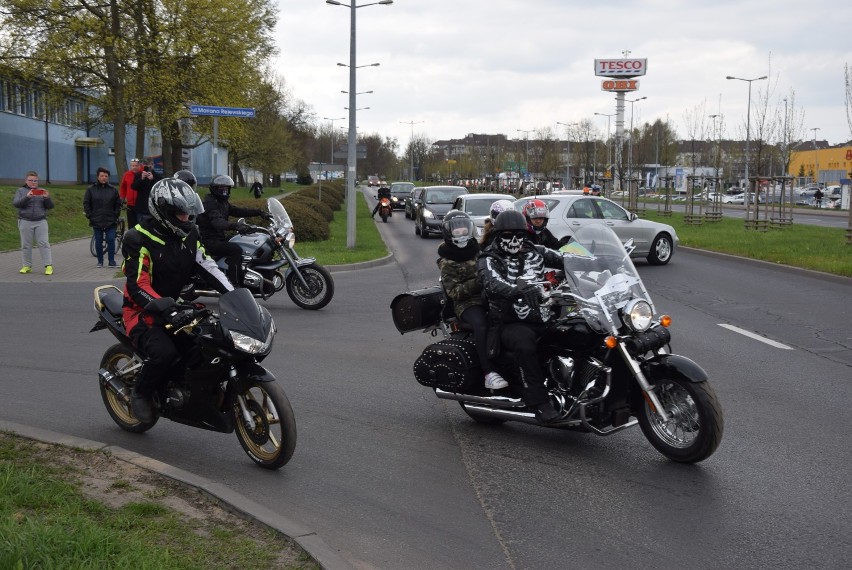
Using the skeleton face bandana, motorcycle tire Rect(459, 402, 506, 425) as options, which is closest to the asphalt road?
motorcycle tire Rect(459, 402, 506, 425)

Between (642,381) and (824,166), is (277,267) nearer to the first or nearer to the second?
(642,381)

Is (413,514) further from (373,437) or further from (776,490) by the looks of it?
(776,490)

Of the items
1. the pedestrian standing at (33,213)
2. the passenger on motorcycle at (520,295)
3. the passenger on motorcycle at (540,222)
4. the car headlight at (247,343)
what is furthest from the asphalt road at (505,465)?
Answer: the pedestrian standing at (33,213)

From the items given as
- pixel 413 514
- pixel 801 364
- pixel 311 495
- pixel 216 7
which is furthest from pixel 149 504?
pixel 216 7

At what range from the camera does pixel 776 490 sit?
5.56 meters

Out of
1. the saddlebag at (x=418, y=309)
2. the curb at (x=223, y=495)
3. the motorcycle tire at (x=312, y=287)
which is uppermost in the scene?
the saddlebag at (x=418, y=309)

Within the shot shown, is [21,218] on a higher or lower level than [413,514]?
higher

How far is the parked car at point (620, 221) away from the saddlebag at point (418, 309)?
1393 cm

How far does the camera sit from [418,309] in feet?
23.7

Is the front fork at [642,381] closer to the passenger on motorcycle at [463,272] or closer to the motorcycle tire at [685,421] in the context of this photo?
the motorcycle tire at [685,421]

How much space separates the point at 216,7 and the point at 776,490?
117 ft

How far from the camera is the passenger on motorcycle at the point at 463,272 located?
6.74 m

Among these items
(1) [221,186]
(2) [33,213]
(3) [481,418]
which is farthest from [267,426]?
(2) [33,213]

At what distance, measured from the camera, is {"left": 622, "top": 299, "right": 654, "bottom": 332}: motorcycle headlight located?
579 centimetres
